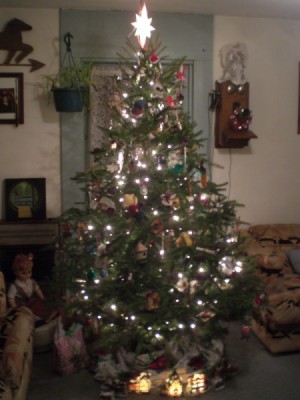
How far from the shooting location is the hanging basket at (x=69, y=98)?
11.2 feet

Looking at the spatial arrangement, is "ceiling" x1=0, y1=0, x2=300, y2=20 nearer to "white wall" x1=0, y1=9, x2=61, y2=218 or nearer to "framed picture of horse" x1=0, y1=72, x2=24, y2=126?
"white wall" x1=0, y1=9, x2=61, y2=218

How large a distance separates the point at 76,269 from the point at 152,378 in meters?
0.76

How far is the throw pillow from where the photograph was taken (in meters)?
3.38

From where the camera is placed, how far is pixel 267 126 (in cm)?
400

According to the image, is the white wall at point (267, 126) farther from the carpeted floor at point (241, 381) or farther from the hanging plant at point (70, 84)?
the carpeted floor at point (241, 381)

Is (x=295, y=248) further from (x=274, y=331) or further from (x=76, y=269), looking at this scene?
(x=76, y=269)

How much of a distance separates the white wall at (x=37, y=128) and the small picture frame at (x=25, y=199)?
0.06m

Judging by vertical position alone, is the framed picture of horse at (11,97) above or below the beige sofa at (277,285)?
above

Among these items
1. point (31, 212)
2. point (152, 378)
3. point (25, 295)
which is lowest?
point (152, 378)

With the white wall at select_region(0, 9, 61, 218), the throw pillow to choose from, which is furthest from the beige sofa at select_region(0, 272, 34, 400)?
the throw pillow

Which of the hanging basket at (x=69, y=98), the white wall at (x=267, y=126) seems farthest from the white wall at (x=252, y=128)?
the hanging basket at (x=69, y=98)

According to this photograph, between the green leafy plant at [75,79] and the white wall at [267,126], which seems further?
the white wall at [267,126]

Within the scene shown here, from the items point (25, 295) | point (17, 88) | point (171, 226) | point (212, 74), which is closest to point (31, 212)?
point (25, 295)

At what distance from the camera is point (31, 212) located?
3695 mm
